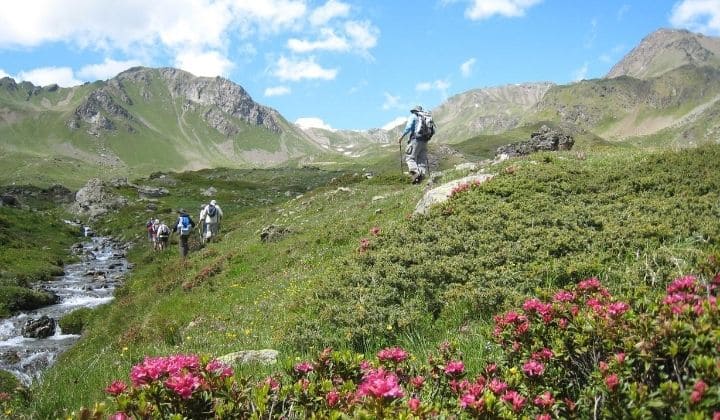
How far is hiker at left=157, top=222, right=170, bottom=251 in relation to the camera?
36156 millimetres

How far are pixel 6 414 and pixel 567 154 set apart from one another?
21.1 meters

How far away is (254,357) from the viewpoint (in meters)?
8.56

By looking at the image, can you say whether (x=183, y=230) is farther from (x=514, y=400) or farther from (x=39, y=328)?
(x=514, y=400)

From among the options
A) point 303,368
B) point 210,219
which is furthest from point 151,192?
point 303,368

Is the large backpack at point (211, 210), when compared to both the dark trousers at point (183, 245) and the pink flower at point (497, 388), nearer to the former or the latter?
the dark trousers at point (183, 245)

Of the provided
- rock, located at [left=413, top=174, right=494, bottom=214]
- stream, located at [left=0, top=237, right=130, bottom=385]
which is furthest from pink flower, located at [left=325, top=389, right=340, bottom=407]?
stream, located at [left=0, top=237, right=130, bottom=385]

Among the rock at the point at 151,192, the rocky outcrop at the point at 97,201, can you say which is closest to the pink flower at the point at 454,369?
the rocky outcrop at the point at 97,201

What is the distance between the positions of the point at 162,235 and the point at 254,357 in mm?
30441

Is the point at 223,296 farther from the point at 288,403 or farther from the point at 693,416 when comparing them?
the point at 693,416

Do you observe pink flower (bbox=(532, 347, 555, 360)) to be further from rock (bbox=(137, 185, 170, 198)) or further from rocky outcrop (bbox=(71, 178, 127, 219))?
rock (bbox=(137, 185, 170, 198))

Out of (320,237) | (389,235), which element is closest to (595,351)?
(389,235)

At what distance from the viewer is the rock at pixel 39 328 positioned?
1984 cm

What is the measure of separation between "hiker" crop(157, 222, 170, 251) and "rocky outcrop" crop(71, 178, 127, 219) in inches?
1356

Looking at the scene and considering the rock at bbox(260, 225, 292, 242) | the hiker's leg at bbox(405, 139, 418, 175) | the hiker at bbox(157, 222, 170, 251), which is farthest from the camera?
the hiker at bbox(157, 222, 170, 251)
